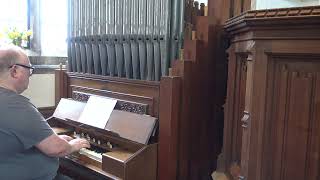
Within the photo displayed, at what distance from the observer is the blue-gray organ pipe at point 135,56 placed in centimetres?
248

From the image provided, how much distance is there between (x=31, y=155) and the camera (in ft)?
6.64

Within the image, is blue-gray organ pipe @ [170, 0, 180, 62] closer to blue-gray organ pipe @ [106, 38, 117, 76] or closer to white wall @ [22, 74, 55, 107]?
blue-gray organ pipe @ [106, 38, 117, 76]

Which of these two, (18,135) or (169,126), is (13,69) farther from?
(169,126)

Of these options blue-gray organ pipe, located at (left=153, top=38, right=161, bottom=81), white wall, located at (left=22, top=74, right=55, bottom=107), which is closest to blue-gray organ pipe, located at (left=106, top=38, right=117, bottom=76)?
blue-gray organ pipe, located at (left=153, top=38, right=161, bottom=81)

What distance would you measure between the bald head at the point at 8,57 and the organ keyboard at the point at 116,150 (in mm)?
760

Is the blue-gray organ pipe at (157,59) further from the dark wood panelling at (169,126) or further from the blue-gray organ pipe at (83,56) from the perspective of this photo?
the blue-gray organ pipe at (83,56)

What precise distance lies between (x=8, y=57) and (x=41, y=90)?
1.88 m

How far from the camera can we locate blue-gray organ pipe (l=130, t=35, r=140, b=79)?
2.48 m

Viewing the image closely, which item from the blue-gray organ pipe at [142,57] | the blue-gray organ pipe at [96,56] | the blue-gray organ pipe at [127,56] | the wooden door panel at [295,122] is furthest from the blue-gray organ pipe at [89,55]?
the wooden door panel at [295,122]

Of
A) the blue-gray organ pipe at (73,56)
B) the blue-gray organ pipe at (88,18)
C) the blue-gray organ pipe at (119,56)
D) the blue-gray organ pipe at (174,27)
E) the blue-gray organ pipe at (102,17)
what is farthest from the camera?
the blue-gray organ pipe at (73,56)

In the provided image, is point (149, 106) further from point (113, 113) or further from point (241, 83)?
point (241, 83)

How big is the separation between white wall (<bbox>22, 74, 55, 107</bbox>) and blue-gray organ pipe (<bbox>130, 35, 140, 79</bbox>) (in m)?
1.68

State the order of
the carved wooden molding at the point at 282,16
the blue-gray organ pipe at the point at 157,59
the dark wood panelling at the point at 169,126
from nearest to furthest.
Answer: the carved wooden molding at the point at 282,16, the dark wood panelling at the point at 169,126, the blue-gray organ pipe at the point at 157,59

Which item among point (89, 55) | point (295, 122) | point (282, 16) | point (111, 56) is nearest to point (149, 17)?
point (111, 56)
